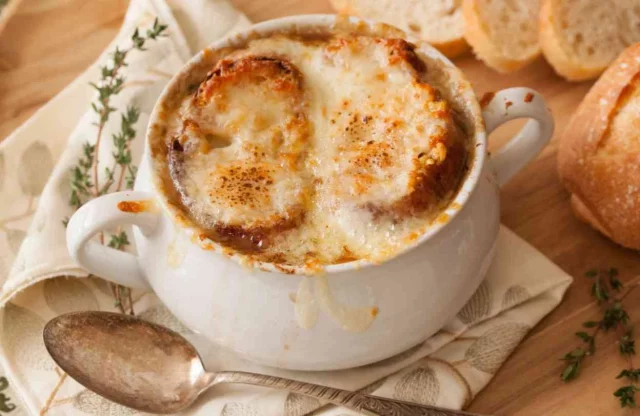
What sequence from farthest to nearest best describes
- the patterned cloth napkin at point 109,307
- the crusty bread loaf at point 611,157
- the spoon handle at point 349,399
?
1. the crusty bread loaf at point 611,157
2. the patterned cloth napkin at point 109,307
3. the spoon handle at point 349,399

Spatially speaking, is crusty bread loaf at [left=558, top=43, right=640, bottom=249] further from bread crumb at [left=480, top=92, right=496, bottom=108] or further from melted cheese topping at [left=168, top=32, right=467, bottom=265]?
melted cheese topping at [left=168, top=32, right=467, bottom=265]

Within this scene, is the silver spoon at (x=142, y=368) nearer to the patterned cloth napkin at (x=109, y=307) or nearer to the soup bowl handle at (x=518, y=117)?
the patterned cloth napkin at (x=109, y=307)

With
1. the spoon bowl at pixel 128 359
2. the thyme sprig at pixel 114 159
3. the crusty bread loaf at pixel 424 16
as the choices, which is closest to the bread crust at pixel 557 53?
the crusty bread loaf at pixel 424 16

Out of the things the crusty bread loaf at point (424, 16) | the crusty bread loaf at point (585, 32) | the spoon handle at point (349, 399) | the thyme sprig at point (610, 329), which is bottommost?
the thyme sprig at point (610, 329)

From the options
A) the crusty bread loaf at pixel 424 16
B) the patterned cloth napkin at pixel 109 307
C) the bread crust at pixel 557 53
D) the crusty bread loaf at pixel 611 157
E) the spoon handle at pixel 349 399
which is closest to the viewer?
the spoon handle at pixel 349 399

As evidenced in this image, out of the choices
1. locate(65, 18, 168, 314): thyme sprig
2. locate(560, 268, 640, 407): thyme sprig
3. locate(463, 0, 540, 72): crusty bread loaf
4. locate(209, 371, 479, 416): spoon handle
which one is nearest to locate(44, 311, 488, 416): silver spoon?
locate(209, 371, 479, 416): spoon handle

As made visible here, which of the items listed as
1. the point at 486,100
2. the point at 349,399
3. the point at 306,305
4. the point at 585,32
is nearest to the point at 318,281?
the point at 306,305

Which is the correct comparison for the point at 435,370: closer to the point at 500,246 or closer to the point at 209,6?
the point at 500,246

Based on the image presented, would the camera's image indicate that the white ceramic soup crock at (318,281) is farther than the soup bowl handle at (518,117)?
No
